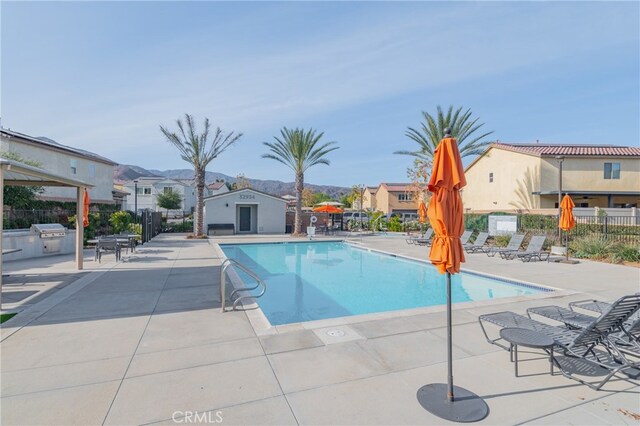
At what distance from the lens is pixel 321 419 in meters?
2.88

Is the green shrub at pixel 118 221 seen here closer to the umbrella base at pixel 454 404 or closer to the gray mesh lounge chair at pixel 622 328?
the umbrella base at pixel 454 404

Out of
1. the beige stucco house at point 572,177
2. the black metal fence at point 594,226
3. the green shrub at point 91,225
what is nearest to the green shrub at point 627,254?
the black metal fence at point 594,226

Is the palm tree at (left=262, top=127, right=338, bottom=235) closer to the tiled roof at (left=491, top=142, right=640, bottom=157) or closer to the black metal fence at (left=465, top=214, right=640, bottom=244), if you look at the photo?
the black metal fence at (left=465, top=214, right=640, bottom=244)

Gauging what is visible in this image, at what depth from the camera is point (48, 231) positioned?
42.2 feet

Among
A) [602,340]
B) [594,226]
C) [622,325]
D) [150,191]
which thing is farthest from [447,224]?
[150,191]

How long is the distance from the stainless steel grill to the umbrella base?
1508 centimetres

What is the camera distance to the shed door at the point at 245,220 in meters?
27.5

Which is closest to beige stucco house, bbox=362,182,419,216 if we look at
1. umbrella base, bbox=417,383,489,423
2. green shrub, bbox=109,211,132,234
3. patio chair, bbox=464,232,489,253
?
patio chair, bbox=464,232,489,253

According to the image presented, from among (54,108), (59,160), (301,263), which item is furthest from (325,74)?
(59,160)

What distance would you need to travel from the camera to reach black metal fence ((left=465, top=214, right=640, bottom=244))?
1369 cm

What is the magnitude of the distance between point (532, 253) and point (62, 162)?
103 feet

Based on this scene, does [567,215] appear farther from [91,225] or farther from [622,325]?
[91,225]

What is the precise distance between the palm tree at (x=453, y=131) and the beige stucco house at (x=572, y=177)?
461 centimetres

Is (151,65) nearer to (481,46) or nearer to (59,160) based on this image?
(481,46)
